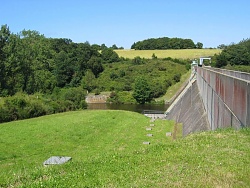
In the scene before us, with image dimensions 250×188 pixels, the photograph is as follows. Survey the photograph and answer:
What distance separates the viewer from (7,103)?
28688 millimetres

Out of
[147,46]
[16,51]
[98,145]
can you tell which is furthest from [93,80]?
[98,145]

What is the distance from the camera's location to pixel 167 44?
388 ft

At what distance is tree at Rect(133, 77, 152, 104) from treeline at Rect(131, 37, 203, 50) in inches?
2085

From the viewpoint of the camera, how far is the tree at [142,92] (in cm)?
6744

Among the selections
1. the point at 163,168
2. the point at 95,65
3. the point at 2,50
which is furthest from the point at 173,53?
the point at 163,168

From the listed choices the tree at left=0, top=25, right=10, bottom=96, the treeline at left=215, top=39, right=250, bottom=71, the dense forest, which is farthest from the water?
the tree at left=0, top=25, right=10, bottom=96

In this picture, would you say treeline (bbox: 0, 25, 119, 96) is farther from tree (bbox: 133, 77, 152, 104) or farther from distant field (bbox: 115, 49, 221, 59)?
tree (bbox: 133, 77, 152, 104)

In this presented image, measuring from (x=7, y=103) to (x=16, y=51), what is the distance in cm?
2164

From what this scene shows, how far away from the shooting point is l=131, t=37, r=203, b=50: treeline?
117225 mm

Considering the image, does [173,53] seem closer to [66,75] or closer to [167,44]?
[167,44]

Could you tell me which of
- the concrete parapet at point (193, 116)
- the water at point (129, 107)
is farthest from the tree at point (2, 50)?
the concrete parapet at point (193, 116)

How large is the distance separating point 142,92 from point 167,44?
181 ft

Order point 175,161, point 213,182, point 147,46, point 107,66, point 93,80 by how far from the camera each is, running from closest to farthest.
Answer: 1. point 213,182
2. point 175,161
3. point 93,80
4. point 107,66
5. point 147,46

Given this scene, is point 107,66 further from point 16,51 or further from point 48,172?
point 48,172
